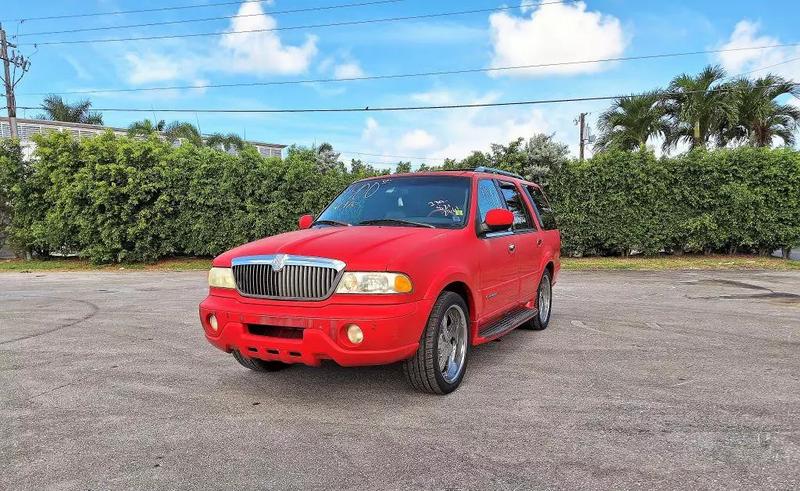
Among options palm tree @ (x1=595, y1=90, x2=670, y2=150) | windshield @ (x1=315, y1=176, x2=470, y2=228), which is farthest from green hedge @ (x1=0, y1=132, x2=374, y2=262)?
palm tree @ (x1=595, y1=90, x2=670, y2=150)

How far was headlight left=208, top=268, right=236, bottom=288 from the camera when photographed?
14.2 feet

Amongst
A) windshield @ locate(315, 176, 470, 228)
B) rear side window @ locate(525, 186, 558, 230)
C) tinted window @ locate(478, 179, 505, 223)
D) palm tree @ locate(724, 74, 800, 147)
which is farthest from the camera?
palm tree @ locate(724, 74, 800, 147)

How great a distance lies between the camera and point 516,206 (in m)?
6.27

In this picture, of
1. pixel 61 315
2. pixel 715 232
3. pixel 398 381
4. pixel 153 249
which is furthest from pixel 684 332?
pixel 153 249

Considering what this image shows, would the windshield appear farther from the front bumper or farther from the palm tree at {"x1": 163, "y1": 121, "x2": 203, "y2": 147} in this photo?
the palm tree at {"x1": 163, "y1": 121, "x2": 203, "y2": 147}

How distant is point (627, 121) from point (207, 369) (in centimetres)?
2518

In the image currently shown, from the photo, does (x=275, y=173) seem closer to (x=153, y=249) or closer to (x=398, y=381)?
(x=153, y=249)

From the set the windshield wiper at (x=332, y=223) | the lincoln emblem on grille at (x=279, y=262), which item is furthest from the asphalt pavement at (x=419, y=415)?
the windshield wiper at (x=332, y=223)

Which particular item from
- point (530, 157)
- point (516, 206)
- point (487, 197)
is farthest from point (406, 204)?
point (530, 157)

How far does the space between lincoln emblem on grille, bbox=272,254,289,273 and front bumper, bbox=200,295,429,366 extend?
0.26 meters

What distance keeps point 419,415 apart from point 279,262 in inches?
58.1

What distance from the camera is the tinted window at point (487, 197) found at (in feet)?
17.0

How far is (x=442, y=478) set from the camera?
308cm

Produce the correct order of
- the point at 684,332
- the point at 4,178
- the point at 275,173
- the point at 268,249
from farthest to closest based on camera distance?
1. the point at 4,178
2. the point at 275,173
3. the point at 684,332
4. the point at 268,249
